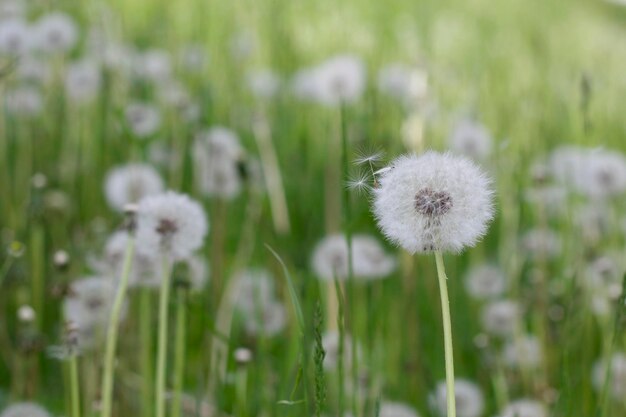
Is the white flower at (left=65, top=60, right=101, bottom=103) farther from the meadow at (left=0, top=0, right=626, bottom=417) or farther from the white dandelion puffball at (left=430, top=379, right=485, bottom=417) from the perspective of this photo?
the white dandelion puffball at (left=430, top=379, right=485, bottom=417)

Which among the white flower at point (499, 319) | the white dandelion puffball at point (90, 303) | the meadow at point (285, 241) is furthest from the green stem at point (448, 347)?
the white flower at point (499, 319)

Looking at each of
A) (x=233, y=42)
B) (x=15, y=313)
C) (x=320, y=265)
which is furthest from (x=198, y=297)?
(x=233, y=42)

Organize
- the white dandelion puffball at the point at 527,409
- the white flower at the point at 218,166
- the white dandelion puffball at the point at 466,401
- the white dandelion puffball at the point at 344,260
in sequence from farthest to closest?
the white flower at the point at 218,166, the white dandelion puffball at the point at 344,260, the white dandelion puffball at the point at 466,401, the white dandelion puffball at the point at 527,409

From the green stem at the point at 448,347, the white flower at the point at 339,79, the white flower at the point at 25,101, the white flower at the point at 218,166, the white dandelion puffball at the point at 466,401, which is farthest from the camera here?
the white flower at the point at 339,79

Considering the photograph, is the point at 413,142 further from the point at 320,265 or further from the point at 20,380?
the point at 20,380

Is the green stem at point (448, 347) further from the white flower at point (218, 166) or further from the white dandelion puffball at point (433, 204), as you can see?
the white flower at point (218, 166)

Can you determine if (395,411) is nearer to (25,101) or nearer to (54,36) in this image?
(25,101)
